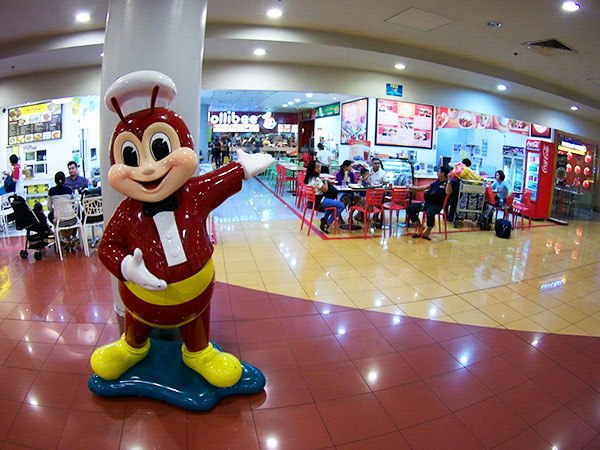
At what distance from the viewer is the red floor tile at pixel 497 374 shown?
2.79 metres

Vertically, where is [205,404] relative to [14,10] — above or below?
below

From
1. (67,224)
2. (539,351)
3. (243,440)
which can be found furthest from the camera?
(67,224)

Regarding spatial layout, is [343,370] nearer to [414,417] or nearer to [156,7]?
[414,417]

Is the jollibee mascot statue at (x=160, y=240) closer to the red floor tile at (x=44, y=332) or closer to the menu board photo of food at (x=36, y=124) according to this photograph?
the red floor tile at (x=44, y=332)

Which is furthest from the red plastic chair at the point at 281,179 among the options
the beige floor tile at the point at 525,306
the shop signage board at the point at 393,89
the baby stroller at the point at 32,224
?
the beige floor tile at the point at 525,306

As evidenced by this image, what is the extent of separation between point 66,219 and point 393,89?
598 cm

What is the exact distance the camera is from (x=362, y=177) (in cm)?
878

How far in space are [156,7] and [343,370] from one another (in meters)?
2.96

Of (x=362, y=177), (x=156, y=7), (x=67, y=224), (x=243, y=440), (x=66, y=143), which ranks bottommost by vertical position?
(x=243, y=440)

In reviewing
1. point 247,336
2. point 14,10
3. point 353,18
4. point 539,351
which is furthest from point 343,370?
point 14,10

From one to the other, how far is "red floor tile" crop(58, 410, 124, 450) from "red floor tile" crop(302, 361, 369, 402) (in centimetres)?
122

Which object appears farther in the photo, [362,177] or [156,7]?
[362,177]

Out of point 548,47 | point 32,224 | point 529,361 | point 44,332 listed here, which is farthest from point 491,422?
point 32,224

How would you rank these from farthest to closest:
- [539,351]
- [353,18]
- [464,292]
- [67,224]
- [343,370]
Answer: [67,224] → [353,18] → [464,292] → [539,351] → [343,370]
